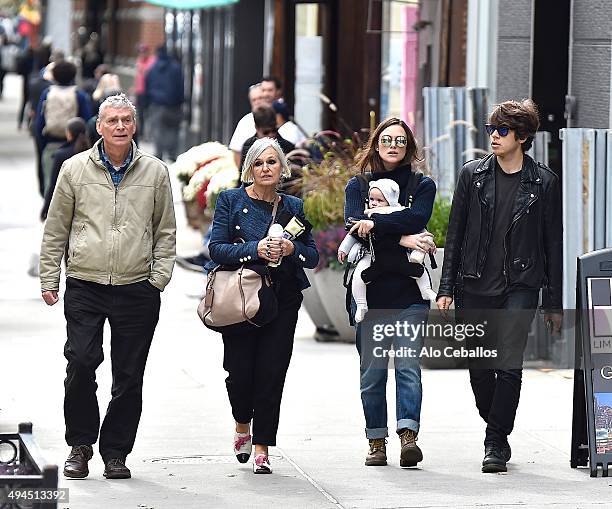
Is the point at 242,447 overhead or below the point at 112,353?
below

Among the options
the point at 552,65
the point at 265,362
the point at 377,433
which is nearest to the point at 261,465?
the point at 265,362

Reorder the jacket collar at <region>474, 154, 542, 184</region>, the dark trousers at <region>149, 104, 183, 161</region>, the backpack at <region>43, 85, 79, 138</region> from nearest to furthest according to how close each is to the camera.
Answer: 1. the jacket collar at <region>474, 154, 542, 184</region>
2. the backpack at <region>43, 85, 79, 138</region>
3. the dark trousers at <region>149, 104, 183, 161</region>

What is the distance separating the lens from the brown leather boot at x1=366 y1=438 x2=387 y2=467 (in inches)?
314

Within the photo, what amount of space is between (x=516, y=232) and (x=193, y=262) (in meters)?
8.68

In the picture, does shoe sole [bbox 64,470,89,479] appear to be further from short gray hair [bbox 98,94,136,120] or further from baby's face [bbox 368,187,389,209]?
baby's face [bbox 368,187,389,209]

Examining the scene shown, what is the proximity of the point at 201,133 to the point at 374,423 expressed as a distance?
1974 cm

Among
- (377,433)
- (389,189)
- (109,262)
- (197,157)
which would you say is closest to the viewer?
(109,262)

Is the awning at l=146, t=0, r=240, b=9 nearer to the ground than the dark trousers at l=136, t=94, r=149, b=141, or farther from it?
farther from it

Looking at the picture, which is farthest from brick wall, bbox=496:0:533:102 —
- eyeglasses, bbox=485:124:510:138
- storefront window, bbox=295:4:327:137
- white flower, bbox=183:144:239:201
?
storefront window, bbox=295:4:327:137

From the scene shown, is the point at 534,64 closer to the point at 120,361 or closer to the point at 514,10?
the point at 514,10

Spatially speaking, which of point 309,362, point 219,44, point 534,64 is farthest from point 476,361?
point 219,44

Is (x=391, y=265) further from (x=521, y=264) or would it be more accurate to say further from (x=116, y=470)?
(x=116, y=470)

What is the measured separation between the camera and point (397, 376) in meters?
7.97

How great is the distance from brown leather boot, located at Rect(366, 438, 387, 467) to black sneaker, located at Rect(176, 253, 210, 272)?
7676mm
